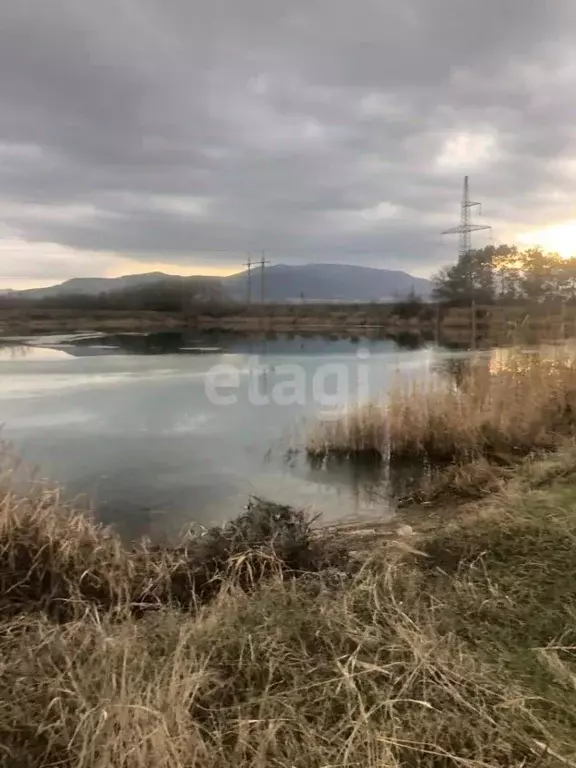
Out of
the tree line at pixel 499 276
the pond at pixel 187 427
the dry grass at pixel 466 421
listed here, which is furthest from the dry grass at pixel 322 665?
the tree line at pixel 499 276

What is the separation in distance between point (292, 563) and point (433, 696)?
229 centimetres

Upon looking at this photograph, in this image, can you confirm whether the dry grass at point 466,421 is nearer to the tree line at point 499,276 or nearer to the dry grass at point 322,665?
the dry grass at point 322,665

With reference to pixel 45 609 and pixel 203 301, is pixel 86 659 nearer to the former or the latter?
pixel 45 609

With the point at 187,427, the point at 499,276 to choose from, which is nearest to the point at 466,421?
the point at 187,427

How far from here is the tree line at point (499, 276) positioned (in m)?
31.8

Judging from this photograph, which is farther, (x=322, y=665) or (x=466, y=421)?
(x=466, y=421)

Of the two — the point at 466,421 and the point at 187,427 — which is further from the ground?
the point at 466,421

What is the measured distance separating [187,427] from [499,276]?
33.7 meters

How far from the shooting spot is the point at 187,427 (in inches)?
484

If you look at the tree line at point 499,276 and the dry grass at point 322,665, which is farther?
the tree line at point 499,276

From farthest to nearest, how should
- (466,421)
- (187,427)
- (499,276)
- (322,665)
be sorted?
(499,276), (187,427), (466,421), (322,665)

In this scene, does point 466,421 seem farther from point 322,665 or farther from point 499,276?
point 499,276

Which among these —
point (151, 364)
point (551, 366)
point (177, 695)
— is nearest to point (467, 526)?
point (177, 695)

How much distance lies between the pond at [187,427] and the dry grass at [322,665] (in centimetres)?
292
